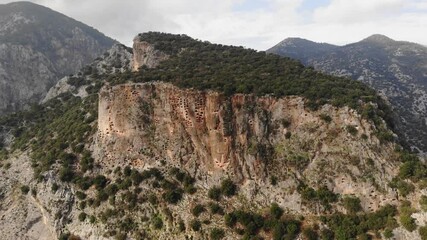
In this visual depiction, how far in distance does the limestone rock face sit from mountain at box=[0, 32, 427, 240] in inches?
674

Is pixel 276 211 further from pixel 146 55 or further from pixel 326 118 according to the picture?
pixel 146 55

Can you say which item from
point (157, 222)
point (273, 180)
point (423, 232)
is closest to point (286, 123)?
point (273, 180)

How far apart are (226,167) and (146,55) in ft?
145

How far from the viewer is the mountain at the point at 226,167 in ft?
161

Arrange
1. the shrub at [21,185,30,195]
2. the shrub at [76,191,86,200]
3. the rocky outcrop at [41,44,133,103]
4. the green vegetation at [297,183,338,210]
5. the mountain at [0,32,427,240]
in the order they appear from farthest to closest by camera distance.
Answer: the rocky outcrop at [41,44,133,103]
the shrub at [21,185,30,195]
the shrub at [76,191,86,200]
the green vegetation at [297,183,338,210]
the mountain at [0,32,427,240]

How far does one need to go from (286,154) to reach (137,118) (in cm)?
2201

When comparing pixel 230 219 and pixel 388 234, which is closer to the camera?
pixel 388 234

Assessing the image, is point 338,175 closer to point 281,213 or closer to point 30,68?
point 281,213

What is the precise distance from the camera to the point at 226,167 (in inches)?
2221

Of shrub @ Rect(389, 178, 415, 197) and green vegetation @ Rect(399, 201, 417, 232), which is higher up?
shrub @ Rect(389, 178, 415, 197)

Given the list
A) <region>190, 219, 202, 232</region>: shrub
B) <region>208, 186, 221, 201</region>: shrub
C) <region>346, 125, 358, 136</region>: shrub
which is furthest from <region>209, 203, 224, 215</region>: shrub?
<region>346, 125, 358, 136</region>: shrub

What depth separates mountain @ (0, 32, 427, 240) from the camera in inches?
1927

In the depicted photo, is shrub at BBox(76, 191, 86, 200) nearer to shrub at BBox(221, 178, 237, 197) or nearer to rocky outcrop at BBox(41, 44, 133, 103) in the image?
shrub at BBox(221, 178, 237, 197)

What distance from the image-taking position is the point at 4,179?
7369 cm
